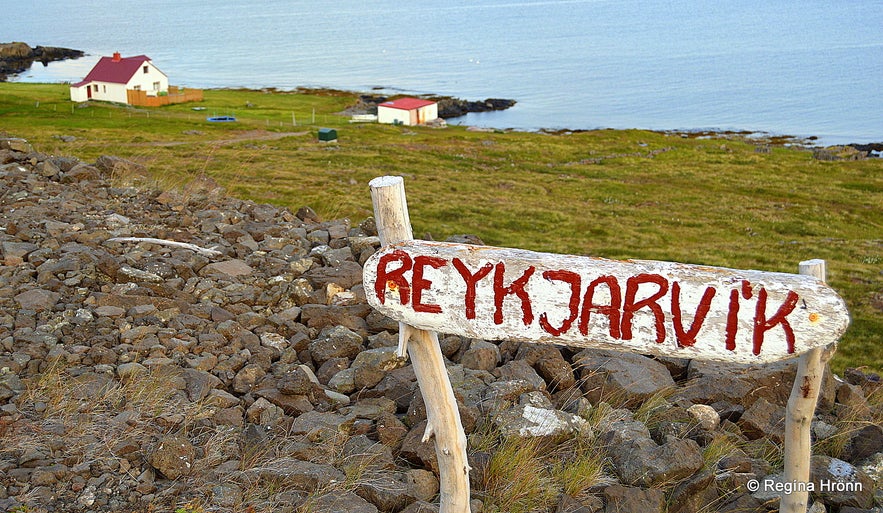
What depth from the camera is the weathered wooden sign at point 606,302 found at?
3654mm

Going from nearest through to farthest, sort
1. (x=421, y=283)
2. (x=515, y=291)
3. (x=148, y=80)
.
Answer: (x=515, y=291) → (x=421, y=283) → (x=148, y=80)

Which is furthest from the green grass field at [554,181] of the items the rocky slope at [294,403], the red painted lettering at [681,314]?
the red painted lettering at [681,314]

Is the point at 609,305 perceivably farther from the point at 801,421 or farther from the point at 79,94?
the point at 79,94

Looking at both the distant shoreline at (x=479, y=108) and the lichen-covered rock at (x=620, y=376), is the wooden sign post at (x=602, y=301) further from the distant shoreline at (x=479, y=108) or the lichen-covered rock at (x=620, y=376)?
the distant shoreline at (x=479, y=108)

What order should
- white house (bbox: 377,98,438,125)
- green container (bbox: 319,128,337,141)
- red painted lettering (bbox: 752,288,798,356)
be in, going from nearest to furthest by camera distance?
1. red painted lettering (bbox: 752,288,798,356)
2. green container (bbox: 319,128,337,141)
3. white house (bbox: 377,98,438,125)

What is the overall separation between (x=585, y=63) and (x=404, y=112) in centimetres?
5685

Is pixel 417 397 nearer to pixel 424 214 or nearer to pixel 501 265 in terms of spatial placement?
pixel 501 265

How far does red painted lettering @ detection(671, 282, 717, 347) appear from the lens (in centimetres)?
373

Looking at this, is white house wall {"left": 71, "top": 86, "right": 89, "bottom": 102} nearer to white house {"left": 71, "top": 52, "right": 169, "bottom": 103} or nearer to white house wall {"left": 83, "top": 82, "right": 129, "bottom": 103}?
white house {"left": 71, "top": 52, "right": 169, "bottom": 103}

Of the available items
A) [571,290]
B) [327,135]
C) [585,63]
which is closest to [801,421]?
[571,290]

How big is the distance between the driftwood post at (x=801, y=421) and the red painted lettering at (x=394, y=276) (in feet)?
Result: 6.72

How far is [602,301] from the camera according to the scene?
388 cm

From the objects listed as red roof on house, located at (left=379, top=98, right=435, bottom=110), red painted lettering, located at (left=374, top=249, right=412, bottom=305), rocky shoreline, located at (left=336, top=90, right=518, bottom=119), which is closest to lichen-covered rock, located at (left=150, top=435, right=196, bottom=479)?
red painted lettering, located at (left=374, top=249, right=412, bottom=305)

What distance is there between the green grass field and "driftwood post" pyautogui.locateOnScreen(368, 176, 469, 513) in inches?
380
